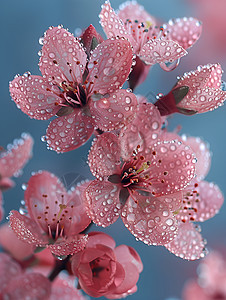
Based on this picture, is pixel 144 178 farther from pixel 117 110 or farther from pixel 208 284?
pixel 208 284

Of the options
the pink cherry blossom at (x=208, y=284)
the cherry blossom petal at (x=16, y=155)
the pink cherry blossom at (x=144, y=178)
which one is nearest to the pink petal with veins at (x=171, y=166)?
the pink cherry blossom at (x=144, y=178)

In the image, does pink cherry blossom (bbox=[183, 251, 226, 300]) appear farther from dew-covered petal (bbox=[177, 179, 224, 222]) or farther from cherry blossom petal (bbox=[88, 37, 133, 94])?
cherry blossom petal (bbox=[88, 37, 133, 94])

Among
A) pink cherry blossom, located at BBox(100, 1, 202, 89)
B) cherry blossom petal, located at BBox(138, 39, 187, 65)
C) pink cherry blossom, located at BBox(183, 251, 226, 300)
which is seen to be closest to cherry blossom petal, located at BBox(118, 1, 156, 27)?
pink cherry blossom, located at BBox(100, 1, 202, 89)

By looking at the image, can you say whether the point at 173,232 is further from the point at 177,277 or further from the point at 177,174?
the point at 177,277

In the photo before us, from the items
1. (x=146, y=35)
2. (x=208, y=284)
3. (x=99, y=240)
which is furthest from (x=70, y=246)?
(x=208, y=284)

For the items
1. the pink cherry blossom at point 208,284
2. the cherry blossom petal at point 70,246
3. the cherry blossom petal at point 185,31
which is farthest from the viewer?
the pink cherry blossom at point 208,284

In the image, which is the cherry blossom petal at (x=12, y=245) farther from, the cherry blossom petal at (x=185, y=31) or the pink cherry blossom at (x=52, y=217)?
the cherry blossom petal at (x=185, y=31)
